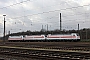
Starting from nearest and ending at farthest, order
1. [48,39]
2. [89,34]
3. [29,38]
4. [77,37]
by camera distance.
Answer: [77,37] < [48,39] < [29,38] < [89,34]

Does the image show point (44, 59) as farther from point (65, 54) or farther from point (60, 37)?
point (60, 37)

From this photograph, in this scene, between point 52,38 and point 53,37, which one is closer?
point 53,37

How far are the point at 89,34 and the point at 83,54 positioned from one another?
63207 mm

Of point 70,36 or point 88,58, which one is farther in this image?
point 70,36

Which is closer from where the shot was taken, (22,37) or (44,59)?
(44,59)

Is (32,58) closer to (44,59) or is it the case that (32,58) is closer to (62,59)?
(44,59)

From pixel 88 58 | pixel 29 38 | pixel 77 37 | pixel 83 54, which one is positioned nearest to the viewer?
pixel 88 58

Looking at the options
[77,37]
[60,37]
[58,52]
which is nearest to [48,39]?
[60,37]

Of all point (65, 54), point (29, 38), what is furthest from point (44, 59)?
point (29, 38)

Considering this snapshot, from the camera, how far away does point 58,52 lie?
16516mm

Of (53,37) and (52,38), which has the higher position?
(53,37)

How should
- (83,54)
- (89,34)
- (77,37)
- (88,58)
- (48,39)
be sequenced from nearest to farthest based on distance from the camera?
1. (88,58)
2. (83,54)
3. (77,37)
4. (48,39)
5. (89,34)

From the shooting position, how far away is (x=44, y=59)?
14156mm

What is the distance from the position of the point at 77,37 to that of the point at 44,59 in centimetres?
4439
